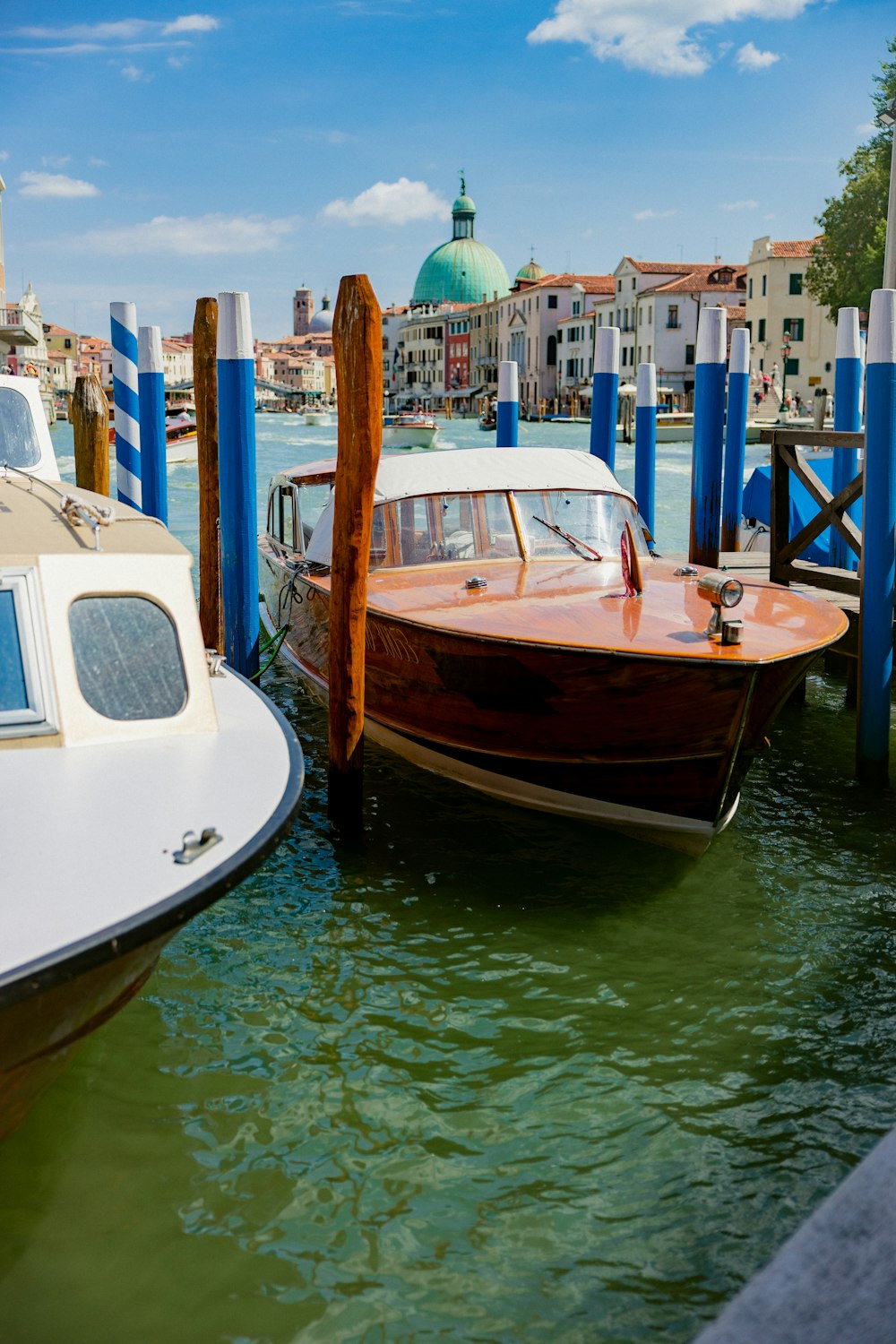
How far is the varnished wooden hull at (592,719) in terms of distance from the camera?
5863mm

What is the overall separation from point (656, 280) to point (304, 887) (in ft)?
245

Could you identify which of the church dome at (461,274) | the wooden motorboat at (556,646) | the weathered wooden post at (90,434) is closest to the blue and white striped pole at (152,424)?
the weathered wooden post at (90,434)

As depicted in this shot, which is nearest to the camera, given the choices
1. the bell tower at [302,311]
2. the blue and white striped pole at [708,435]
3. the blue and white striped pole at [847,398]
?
the blue and white striped pole at [708,435]

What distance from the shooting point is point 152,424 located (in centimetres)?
1098

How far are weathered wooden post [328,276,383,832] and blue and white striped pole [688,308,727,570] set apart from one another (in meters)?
4.06

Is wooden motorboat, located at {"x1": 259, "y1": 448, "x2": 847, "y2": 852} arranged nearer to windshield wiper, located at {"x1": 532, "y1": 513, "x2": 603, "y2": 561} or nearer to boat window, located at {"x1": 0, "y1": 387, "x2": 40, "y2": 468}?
windshield wiper, located at {"x1": 532, "y1": 513, "x2": 603, "y2": 561}

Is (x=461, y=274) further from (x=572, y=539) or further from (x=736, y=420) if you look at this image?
(x=572, y=539)

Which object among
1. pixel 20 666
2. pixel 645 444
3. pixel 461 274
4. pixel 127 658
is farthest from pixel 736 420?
pixel 461 274

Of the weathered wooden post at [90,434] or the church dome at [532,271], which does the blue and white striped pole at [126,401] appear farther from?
the church dome at [532,271]

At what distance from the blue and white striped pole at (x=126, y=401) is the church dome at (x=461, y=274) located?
114 m

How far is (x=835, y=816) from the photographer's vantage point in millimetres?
7117

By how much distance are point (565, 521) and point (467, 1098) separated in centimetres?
410

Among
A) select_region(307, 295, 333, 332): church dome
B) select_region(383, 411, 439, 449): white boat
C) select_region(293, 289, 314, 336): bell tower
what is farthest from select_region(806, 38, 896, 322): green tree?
select_region(293, 289, 314, 336): bell tower

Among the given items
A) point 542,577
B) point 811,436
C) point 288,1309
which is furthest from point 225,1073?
point 811,436
